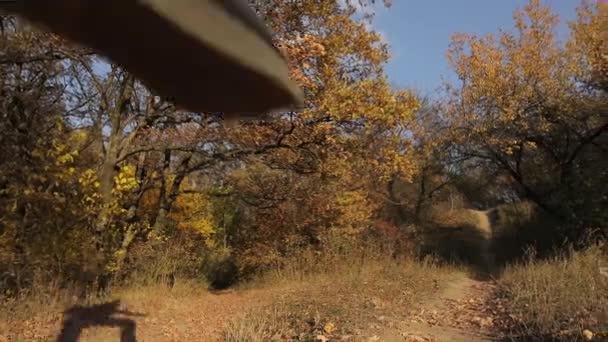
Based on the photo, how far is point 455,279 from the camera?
61.3 ft

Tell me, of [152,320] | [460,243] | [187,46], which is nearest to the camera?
[187,46]

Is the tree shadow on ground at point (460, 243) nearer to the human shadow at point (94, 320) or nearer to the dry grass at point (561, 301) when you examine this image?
the dry grass at point (561, 301)

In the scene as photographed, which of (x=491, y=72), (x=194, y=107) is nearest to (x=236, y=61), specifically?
(x=194, y=107)

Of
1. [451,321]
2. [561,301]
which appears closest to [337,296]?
[451,321]

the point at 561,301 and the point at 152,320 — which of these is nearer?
the point at 561,301

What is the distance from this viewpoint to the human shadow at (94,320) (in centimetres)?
869

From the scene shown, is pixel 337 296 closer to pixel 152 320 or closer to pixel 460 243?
pixel 152 320

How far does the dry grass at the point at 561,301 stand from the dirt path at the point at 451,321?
55 centimetres

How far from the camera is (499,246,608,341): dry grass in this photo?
775 centimetres

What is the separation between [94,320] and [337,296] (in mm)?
4758

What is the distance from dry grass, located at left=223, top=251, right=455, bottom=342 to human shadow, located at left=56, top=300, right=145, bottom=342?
1.79 m

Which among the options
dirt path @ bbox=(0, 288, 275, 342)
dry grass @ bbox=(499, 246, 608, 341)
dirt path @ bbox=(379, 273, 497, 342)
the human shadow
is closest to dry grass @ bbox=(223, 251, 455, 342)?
dirt path @ bbox=(379, 273, 497, 342)

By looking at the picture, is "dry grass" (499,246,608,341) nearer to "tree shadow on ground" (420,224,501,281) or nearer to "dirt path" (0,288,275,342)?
"dirt path" (0,288,275,342)

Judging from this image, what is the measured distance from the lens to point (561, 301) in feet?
29.4
